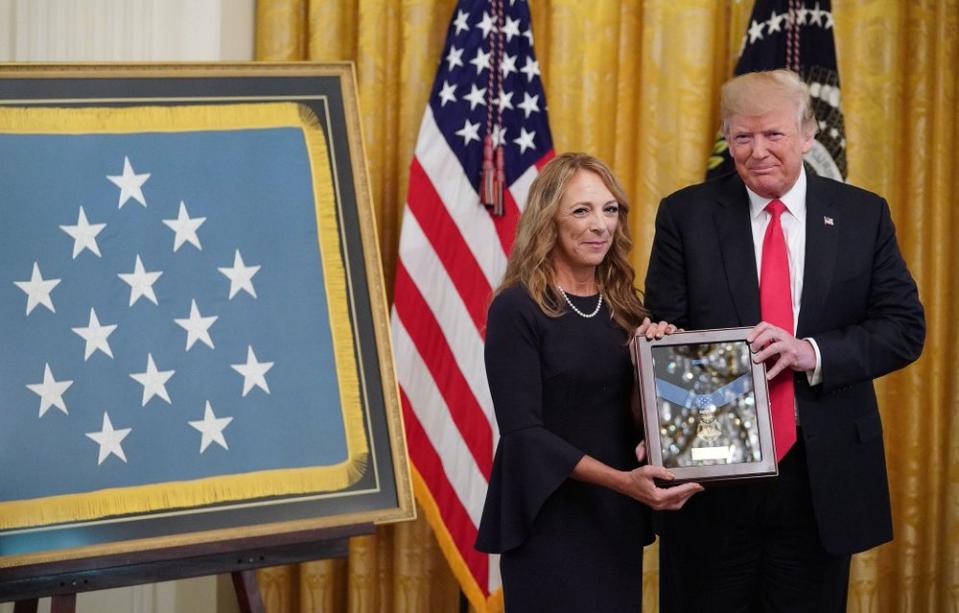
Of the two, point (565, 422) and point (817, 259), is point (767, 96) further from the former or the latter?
point (565, 422)

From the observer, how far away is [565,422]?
2432 millimetres

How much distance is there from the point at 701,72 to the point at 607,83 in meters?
0.36

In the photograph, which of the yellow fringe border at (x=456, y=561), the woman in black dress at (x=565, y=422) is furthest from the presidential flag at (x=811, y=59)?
the yellow fringe border at (x=456, y=561)

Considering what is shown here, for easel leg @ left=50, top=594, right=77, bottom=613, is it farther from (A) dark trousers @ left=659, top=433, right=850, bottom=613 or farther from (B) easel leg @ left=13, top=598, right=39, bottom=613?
(A) dark trousers @ left=659, top=433, right=850, bottom=613

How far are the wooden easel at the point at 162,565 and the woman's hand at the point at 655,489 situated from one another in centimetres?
63

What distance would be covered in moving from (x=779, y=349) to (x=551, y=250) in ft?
1.86

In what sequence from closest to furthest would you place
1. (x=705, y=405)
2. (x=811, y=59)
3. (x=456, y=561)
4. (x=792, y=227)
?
(x=705, y=405) → (x=792, y=227) → (x=811, y=59) → (x=456, y=561)

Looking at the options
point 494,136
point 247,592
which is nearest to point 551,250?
point 247,592

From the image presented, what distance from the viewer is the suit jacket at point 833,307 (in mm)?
2475

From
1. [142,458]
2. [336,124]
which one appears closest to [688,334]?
[336,124]

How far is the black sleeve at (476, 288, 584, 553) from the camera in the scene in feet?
7.73

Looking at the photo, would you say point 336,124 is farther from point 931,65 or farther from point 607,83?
point 931,65

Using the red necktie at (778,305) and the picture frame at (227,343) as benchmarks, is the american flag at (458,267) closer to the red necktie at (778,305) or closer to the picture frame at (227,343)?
the picture frame at (227,343)

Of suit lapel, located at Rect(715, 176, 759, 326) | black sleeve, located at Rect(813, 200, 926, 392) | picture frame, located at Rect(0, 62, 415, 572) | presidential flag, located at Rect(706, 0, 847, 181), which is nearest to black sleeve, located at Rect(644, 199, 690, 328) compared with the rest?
suit lapel, located at Rect(715, 176, 759, 326)
